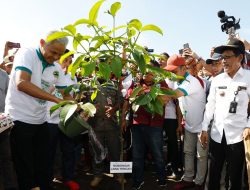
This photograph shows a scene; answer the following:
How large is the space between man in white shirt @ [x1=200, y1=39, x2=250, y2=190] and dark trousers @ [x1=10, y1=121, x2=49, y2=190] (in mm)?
1760

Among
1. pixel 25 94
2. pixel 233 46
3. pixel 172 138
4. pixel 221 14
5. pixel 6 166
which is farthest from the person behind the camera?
pixel 172 138

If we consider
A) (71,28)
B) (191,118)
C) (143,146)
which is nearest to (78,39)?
(71,28)

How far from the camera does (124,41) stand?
1.94m

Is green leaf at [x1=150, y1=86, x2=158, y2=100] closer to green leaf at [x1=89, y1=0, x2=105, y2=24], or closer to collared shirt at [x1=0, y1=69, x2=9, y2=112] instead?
green leaf at [x1=89, y1=0, x2=105, y2=24]

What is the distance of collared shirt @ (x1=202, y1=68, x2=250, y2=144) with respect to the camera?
2.91 metres

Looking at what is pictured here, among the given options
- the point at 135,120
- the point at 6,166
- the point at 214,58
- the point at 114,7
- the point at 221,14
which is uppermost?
the point at 221,14

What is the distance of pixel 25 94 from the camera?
265cm

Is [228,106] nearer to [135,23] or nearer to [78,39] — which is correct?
[135,23]

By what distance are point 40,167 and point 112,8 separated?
1.86 meters

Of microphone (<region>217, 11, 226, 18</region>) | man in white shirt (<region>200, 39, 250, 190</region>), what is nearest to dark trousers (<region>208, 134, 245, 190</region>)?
man in white shirt (<region>200, 39, 250, 190</region>)

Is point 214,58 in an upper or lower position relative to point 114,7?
upper

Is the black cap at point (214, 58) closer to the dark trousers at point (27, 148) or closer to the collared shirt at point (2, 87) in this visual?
the dark trousers at point (27, 148)

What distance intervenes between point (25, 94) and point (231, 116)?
77.8 inches

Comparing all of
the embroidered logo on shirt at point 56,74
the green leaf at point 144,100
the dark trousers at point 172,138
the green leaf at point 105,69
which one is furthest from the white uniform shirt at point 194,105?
the green leaf at point 105,69
